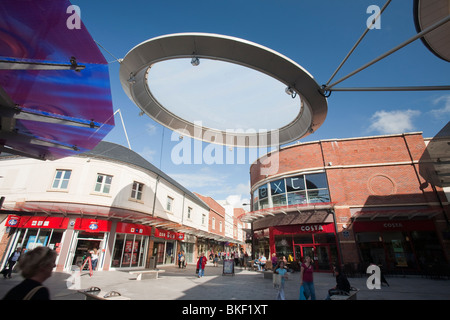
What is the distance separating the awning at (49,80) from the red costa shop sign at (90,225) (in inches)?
437

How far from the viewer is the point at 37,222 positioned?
53.4 ft

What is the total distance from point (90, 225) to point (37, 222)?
3.70m

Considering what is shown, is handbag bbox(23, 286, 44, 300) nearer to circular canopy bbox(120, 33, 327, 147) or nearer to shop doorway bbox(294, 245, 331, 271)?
circular canopy bbox(120, 33, 327, 147)

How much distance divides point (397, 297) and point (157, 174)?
20683 millimetres

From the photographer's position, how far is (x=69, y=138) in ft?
23.7

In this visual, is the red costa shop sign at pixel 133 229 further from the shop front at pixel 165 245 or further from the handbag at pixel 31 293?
the handbag at pixel 31 293

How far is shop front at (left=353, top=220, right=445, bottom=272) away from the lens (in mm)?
16781

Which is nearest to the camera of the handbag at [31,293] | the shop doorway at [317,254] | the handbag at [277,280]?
the handbag at [31,293]

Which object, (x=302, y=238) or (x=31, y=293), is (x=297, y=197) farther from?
(x=31, y=293)

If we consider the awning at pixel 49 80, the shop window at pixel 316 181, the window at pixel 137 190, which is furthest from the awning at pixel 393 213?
the awning at pixel 49 80

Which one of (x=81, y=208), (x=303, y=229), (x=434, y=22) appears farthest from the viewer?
(x=303, y=229)

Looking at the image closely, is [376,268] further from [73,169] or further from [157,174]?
[73,169]

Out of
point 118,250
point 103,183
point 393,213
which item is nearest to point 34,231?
point 103,183

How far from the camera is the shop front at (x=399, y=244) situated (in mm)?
16781
